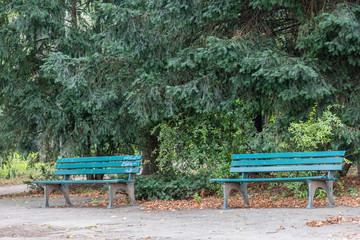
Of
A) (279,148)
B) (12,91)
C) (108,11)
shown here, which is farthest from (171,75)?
(12,91)

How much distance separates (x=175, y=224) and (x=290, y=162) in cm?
250

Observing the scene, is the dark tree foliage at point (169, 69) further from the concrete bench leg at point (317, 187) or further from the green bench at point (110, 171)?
the concrete bench leg at point (317, 187)

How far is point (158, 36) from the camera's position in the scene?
37.0 ft

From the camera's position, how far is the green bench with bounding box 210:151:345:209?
8258 mm

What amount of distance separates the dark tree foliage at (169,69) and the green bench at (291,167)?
0.99 m

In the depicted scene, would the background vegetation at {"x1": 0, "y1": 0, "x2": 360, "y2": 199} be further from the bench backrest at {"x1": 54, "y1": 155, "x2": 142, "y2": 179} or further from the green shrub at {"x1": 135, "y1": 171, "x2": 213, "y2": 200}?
the bench backrest at {"x1": 54, "y1": 155, "x2": 142, "y2": 179}

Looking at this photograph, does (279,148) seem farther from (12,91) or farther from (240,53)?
(12,91)

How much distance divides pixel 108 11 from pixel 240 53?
297 centimetres

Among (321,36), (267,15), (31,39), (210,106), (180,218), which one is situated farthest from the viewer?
(31,39)

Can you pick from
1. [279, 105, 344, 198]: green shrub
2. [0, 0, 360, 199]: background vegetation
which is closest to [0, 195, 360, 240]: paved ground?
[279, 105, 344, 198]: green shrub

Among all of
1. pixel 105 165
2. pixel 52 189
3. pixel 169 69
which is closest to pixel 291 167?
pixel 105 165

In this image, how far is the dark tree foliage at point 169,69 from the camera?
31.7 ft

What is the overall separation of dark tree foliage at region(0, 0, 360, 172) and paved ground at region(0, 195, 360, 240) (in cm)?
249

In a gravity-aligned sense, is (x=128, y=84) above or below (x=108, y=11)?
below
